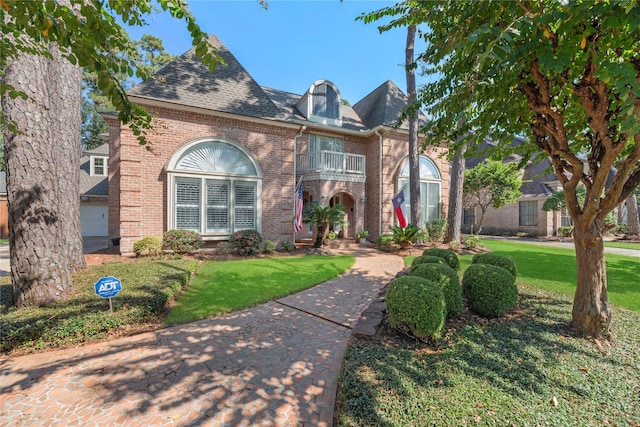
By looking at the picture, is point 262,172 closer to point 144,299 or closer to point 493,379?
point 144,299

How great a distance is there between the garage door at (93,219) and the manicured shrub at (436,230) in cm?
2100

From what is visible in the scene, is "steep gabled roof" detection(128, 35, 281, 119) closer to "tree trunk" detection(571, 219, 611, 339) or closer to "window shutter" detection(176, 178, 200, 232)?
"window shutter" detection(176, 178, 200, 232)

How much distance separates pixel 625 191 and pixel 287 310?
18.7ft

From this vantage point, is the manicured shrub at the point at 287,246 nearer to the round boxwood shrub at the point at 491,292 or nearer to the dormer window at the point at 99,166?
the round boxwood shrub at the point at 491,292

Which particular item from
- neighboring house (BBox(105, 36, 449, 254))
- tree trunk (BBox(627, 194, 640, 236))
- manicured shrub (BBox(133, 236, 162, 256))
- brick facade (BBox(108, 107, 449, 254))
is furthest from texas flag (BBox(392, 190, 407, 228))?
tree trunk (BBox(627, 194, 640, 236))

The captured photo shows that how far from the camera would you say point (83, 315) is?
413 centimetres

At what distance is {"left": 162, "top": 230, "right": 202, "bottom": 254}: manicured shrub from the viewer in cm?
957

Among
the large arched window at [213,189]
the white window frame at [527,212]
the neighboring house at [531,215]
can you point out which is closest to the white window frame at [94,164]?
the large arched window at [213,189]

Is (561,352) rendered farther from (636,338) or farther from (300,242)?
(300,242)

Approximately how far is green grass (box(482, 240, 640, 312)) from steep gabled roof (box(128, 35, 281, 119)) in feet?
35.8

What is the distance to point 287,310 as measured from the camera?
5.10 m

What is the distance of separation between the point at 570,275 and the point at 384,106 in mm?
11798

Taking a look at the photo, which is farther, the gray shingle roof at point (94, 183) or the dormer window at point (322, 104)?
the gray shingle roof at point (94, 183)

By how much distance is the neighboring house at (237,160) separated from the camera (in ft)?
32.5
